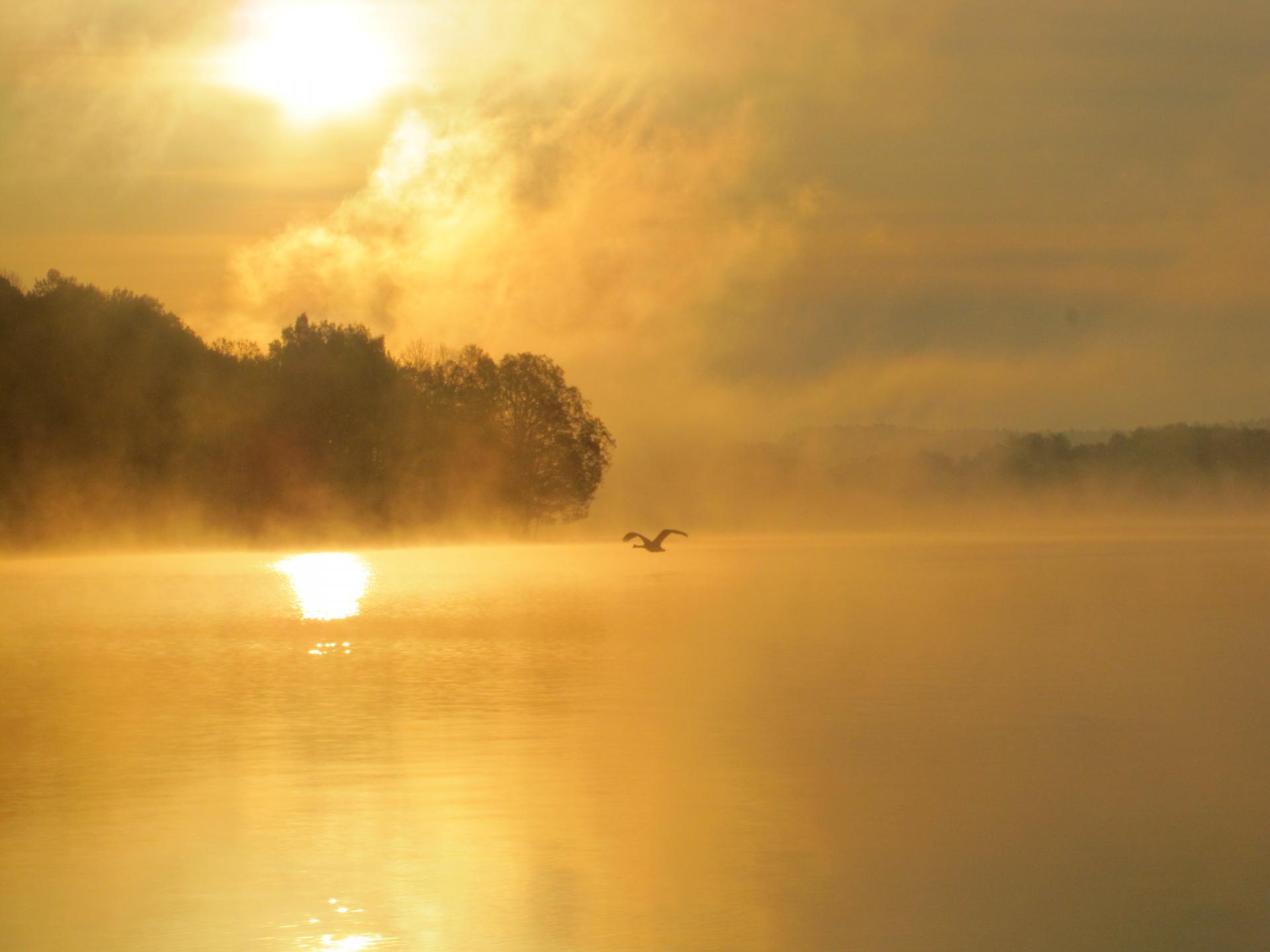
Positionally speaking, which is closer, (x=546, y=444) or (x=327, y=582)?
(x=327, y=582)

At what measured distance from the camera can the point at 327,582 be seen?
41406mm

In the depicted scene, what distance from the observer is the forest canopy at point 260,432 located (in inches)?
2319

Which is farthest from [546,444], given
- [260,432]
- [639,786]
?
[639,786]

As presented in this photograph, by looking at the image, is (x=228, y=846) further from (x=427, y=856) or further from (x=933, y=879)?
(x=933, y=879)

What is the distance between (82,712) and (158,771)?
3.83 m

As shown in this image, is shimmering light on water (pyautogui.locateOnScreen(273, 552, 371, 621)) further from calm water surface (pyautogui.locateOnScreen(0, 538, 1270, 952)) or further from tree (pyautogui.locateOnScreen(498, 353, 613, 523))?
tree (pyautogui.locateOnScreen(498, 353, 613, 523))

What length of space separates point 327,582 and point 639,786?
30.5 metres

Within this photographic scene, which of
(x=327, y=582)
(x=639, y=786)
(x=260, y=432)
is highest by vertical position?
(x=260, y=432)

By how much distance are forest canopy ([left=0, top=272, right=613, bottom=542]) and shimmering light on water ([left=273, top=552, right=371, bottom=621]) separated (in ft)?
23.8

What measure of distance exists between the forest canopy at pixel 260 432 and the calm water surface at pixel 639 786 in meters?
34.6

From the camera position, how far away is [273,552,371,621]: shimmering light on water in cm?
3089

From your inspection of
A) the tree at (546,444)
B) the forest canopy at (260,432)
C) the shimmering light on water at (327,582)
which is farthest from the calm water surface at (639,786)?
the tree at (546,444)

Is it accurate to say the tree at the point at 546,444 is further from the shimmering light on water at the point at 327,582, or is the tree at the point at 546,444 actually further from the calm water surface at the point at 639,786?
the calm water surface at the point at 639,786

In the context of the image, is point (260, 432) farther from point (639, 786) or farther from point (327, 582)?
point (639, 786)
